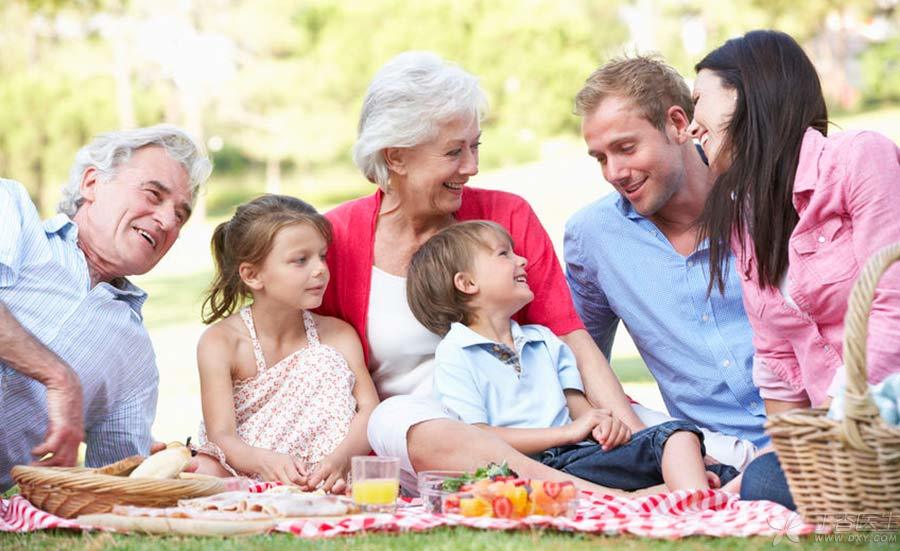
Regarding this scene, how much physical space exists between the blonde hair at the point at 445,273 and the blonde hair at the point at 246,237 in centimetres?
41

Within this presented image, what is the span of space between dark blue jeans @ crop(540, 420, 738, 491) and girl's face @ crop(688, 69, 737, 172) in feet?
2.95

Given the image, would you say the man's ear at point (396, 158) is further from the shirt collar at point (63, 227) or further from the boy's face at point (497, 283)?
the shirt collar at point (63, 227)

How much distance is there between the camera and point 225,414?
4.35 m

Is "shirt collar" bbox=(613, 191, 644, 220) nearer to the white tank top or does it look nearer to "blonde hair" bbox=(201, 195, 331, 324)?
the white tank top

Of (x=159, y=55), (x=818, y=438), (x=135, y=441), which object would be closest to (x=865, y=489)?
(x=818, y=438)

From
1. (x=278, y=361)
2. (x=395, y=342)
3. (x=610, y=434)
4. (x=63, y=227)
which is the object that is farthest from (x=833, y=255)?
(x=63, y=227)

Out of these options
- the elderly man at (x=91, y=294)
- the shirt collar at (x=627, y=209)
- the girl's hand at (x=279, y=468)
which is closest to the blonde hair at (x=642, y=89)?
the shirt collar at (x=627, y=209)

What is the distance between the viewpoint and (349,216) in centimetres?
476

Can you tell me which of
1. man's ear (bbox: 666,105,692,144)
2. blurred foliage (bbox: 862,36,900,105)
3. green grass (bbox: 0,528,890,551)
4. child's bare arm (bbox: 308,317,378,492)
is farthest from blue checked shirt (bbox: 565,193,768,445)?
blurred foliage (bbox: 862,36,900,105)

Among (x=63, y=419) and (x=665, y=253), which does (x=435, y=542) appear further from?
(x=665, y=253)

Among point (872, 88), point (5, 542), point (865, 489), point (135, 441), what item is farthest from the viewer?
point (872, 88)

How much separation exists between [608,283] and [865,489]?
1812 millimetres

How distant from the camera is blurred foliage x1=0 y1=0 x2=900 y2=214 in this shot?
88.6 ft

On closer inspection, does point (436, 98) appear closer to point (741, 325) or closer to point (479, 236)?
point (479, 236)
